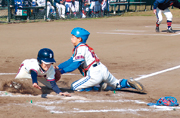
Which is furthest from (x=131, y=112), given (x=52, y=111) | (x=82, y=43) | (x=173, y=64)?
(x=173, y=64)

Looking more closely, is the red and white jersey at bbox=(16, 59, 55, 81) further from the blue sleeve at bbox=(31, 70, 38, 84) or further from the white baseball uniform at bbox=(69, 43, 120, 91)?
the white baseball uniform at bbox=(69, 43, 120, 91)

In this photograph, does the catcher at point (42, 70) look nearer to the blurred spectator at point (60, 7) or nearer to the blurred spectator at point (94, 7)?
the blurred spectator at point (60, 7)

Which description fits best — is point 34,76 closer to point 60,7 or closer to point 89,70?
point 89,70

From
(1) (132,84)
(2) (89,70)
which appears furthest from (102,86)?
(1) (132,84)

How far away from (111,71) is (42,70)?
2.48 meters

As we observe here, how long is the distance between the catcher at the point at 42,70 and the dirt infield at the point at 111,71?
196mm

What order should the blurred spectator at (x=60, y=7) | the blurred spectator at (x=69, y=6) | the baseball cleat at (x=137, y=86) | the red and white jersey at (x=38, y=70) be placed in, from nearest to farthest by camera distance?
the red and white jersey at (x=38, y=70), the baseball cleat at (x=137, y=86), the blurred spectator at (x=60, y=7), the blurred spectator at (x=69, y=6)

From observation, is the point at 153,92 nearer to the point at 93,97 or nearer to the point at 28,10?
the point at 93,97

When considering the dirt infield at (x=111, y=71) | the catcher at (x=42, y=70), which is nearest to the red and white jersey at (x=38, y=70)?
the catcher at (x=42, y=70)

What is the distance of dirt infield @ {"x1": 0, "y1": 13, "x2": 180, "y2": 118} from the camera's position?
400 cm

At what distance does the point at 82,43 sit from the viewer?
204 inches

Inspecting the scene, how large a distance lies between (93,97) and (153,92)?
3.73ft

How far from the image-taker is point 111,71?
6848 mm

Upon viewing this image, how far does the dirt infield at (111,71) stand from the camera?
4.00 m
